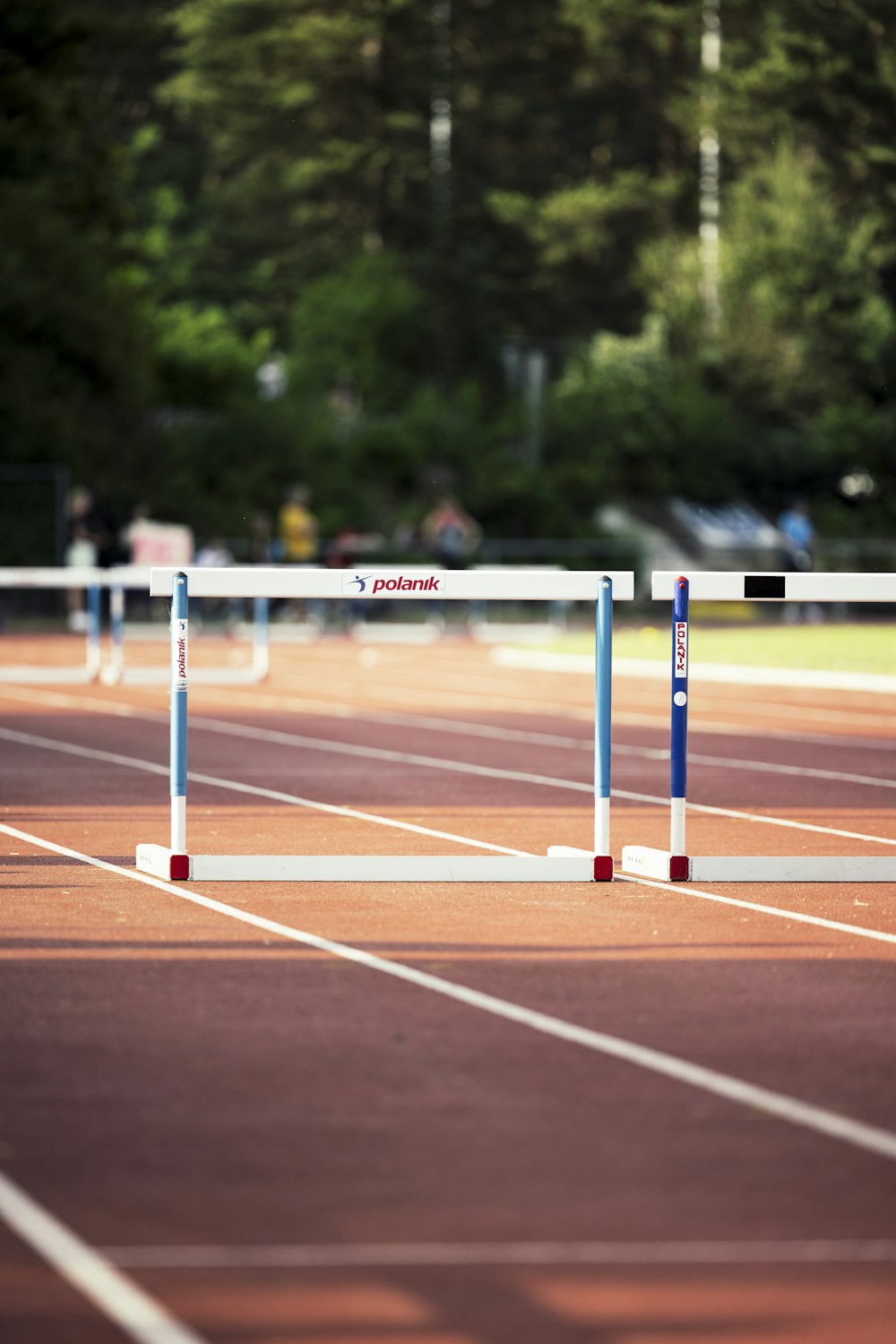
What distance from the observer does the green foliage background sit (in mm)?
44438

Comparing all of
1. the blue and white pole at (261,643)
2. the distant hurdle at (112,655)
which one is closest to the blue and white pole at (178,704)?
the distant hurdle at (112,655)

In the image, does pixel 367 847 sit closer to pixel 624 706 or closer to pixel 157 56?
pixel 624 706

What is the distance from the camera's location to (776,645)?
32.4 meters

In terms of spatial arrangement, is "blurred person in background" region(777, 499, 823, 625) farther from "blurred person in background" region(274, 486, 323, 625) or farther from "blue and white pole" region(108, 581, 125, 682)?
"blue and white pole" region(108, 581, 125, 682)

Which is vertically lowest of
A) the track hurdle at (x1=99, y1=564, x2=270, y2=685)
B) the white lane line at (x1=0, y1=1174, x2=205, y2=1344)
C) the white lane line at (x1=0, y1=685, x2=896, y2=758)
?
the white lane line at (x1=0, y1=1174, x2=205, y2=1344)

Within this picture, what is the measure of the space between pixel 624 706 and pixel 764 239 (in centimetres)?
3317

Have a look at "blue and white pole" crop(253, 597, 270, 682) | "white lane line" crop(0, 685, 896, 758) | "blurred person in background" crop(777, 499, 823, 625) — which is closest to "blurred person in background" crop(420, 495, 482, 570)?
"blurred person in background" crop(777, 499, 823, 625)

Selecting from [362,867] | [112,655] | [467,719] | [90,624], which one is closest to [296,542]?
[112,655]

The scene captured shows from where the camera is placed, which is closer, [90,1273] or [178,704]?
[90,1273]

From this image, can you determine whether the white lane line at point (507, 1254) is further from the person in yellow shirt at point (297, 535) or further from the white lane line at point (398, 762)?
the person in yellow shirt at point (297, 535)

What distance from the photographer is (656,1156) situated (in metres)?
6.07

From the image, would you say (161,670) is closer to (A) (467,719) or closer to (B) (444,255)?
(A) (467,719)

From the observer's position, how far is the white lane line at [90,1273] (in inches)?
188

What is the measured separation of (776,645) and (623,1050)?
83.4 feet
